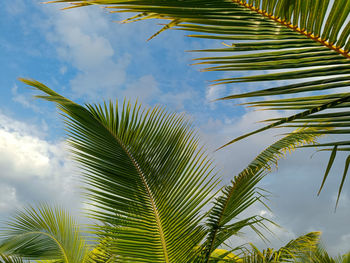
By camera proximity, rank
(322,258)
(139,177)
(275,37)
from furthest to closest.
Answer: (322,258), (139,177), (275,37)

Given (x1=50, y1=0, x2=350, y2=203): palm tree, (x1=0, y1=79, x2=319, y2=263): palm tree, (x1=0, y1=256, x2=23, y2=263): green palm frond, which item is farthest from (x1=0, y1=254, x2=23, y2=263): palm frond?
(x1=50, y1=0, x2=350, y2=203): palm tree

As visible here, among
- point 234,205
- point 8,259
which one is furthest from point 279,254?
point 8,259

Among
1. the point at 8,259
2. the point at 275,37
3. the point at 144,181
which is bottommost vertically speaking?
the point at 275,37

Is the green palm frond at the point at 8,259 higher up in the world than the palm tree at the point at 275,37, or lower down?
higher up

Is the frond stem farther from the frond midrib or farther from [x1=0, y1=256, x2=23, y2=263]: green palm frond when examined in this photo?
[x1=0, y1=256, x2=23, y2=263]: green palm frond

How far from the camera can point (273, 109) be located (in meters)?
1.02

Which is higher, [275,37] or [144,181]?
[144,181]

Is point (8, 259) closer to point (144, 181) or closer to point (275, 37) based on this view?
point (144, 181)

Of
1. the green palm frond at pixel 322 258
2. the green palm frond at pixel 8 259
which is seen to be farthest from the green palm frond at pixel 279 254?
the green palm frond at pixel 8 259

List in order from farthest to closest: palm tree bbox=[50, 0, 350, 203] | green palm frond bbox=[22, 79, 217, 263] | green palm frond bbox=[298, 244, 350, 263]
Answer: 1. green palm frond bbox=[298, 244, 350, 263]
2. green palm frond bbox=[22, 79, 217, 263]
3. palm tree bbox=[50, 0, 350, 203]

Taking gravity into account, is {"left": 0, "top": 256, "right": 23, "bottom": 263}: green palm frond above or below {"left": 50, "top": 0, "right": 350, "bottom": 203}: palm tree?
above

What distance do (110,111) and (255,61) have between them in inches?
83.1

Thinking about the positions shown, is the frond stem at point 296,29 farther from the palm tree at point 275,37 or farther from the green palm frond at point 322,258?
the green palm frond at point 322,258

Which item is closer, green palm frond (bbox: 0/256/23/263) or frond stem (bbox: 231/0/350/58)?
frond stem (bbox: 231/0/350/58)
